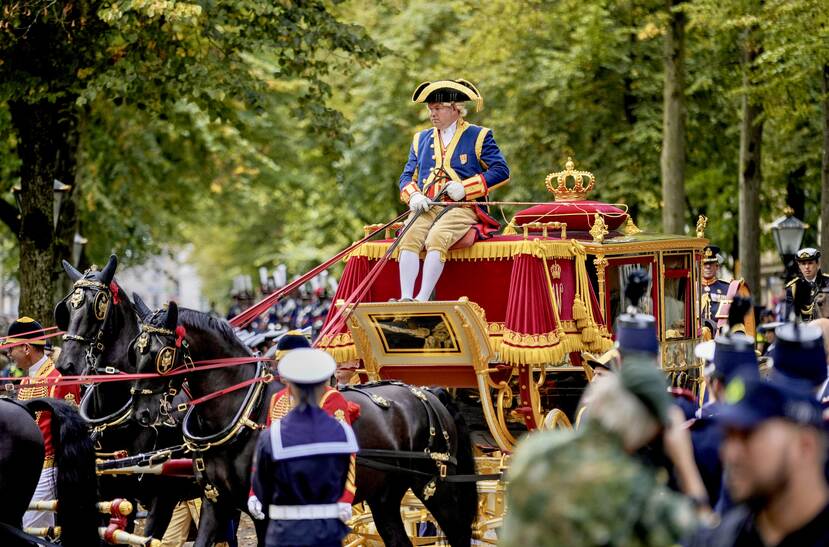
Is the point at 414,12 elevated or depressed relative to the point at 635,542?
elevated

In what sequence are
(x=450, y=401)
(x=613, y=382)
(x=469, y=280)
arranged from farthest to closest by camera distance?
(x=469, y=280)
(x=450, y=401)
(x=613, y=382)

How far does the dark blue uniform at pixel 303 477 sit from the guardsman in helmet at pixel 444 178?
153 inches

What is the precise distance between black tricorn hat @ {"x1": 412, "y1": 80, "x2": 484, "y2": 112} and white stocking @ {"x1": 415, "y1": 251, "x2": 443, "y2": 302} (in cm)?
136

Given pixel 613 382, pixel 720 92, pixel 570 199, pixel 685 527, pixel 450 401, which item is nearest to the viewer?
pixel 685 527

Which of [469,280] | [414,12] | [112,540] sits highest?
[414,12]

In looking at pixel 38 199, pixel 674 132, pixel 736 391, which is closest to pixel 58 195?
pixel 38 199

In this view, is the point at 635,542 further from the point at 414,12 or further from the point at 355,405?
the point at 414,12

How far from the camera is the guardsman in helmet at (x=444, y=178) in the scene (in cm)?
1056

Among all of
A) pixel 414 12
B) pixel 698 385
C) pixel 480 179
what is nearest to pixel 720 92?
pixel 414 12

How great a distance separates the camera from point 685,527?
155 inches

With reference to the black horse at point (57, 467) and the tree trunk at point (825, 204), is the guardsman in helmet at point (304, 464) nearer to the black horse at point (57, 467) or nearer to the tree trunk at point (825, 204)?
the black horse at point (57, 467)

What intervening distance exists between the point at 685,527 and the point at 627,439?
0.31 meters

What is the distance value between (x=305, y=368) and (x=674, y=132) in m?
15.2

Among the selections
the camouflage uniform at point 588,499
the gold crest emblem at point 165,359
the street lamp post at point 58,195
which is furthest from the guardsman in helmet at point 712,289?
the camouflage uniform at point 588,499
